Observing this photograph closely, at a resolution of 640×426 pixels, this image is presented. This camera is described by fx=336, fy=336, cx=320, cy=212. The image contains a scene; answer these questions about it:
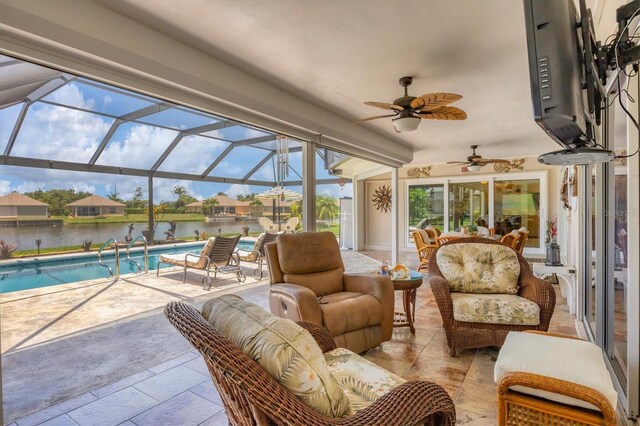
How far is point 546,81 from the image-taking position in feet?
3.76

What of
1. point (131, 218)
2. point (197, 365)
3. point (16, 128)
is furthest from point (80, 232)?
point (197, 365)

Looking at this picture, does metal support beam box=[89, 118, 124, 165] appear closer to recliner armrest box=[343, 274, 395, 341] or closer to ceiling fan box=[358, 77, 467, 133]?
ceiling fan box=[358, 77, 467, 133]

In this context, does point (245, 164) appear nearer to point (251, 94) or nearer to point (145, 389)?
point (251, 94)

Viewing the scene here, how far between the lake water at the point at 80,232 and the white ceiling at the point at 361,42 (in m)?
1.69

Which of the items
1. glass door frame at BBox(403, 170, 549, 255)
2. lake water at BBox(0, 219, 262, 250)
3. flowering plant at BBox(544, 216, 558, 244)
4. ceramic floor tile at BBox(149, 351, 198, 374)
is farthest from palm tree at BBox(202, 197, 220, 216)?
glass door frame at BBox(403, 170, 549, 255)

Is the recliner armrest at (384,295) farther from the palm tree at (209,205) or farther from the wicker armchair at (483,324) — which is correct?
the palm tree at (209,205)

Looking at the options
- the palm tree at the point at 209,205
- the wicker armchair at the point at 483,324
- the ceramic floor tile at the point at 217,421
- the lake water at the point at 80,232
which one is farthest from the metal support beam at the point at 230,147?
the ceramic floor tile at the point at 217,421

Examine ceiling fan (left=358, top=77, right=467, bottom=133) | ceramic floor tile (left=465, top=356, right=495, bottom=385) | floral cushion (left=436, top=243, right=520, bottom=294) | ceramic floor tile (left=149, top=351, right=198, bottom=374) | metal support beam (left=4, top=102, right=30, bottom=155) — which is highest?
ceiling fan (left=358, top=77, right=467, bottom=133)

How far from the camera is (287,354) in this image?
3.12ft

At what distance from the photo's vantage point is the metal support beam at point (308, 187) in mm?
4129

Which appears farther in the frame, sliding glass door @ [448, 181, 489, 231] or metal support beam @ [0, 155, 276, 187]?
sliding glass door @ [448, 181, 489, 231]

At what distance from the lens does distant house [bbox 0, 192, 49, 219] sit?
2238 millimetres

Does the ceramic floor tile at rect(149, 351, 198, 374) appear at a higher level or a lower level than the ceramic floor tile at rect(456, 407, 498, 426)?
higher

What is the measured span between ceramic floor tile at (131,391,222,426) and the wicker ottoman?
164 centimetres
